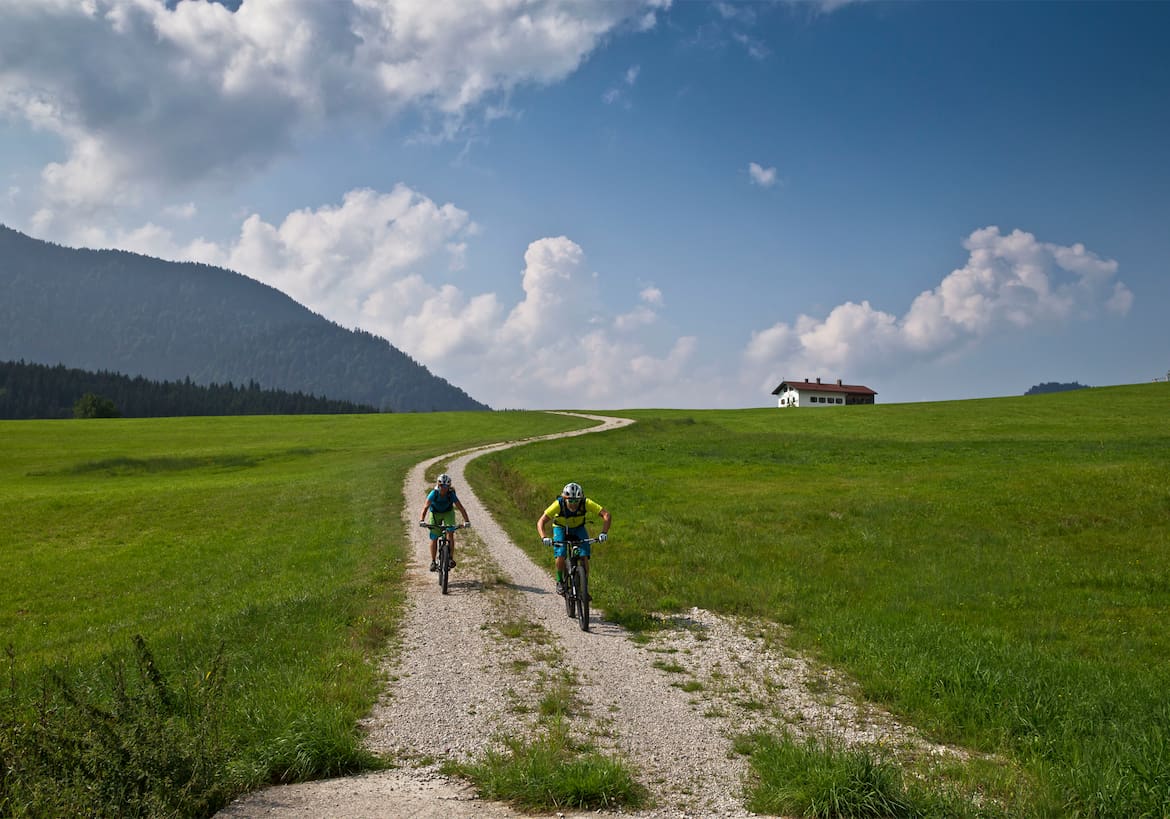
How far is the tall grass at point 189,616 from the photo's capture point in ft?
21.7

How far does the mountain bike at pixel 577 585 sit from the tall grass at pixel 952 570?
4.02 feet

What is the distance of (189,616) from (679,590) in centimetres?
1268

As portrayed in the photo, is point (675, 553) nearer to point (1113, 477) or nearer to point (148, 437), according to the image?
point (1113, 477)

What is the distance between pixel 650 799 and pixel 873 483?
3171 centimetres

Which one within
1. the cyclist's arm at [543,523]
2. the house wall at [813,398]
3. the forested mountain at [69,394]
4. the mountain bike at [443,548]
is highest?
the forested mountain at [69,394]

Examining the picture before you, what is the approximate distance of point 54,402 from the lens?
18150 cm

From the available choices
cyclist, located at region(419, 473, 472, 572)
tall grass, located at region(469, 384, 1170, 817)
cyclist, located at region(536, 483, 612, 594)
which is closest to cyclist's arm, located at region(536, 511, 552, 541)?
cyclist, located at region(536, 483, 612, 594)

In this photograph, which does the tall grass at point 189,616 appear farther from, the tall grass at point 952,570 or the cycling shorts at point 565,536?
the tall grass at point 952,570

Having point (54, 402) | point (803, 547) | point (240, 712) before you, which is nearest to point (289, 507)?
point (803, 547)

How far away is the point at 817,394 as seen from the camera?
428 ft

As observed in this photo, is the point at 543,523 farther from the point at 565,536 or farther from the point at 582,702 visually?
the point at 582,702

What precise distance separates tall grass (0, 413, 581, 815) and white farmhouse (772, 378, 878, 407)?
3515 inches

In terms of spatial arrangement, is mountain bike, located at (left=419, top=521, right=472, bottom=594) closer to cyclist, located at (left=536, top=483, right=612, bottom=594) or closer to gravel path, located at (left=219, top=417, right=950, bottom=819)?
gravel path, located at (left=219, top=417, right=950, bottom=819)

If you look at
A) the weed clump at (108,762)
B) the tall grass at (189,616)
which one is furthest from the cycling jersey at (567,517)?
the weed clump at (108,762)
